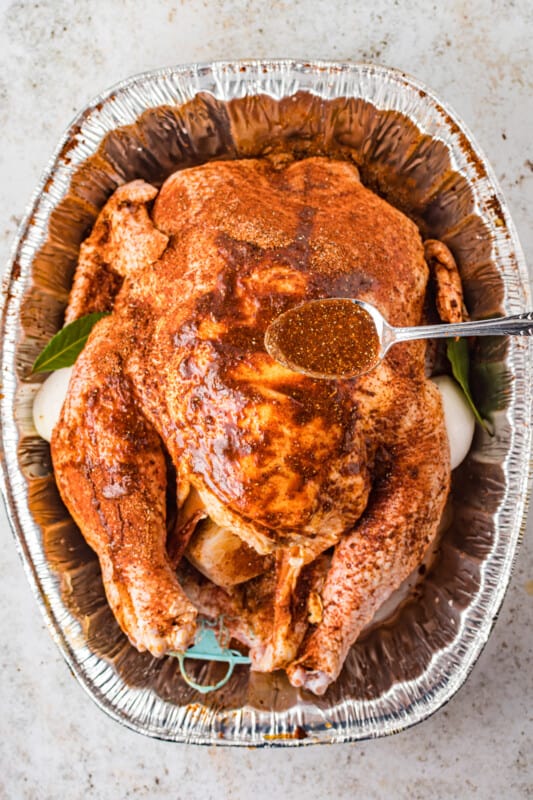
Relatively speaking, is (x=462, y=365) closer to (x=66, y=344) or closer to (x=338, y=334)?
(x=338, y=334)

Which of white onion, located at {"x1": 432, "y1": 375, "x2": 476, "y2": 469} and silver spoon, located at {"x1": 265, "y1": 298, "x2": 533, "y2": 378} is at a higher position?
silver spoon, located at {"x1": 265, "y1": 298, "x2": 533, "y2": 378}

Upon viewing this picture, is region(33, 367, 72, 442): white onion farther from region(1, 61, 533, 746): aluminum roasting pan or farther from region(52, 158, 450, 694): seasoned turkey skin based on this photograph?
region(52, 158, 450, 694): seasoned turkey skin

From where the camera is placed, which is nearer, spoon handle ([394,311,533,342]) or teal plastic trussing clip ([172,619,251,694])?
spoon handle ([394,311,533,342])

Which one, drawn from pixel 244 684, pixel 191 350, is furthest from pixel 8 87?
pixel 244 684

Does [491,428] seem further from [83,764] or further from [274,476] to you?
[83,764]

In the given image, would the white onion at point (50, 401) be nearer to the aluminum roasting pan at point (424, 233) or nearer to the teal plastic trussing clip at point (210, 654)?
the aluminum roasting pan at point (424, 233)

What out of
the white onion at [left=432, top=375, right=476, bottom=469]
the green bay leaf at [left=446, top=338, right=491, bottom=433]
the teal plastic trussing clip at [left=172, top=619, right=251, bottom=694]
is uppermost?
the green bay leaf at [left=446, top=338, right=491, bottom=433]

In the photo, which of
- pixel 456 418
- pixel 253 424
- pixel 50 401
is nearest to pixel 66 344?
pixel 50 401

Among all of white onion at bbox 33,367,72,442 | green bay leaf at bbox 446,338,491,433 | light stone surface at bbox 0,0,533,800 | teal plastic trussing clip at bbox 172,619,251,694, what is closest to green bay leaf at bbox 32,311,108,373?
white onion at bbox 33,367,72,442
